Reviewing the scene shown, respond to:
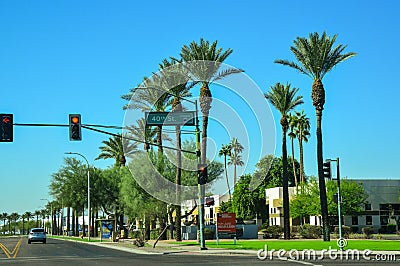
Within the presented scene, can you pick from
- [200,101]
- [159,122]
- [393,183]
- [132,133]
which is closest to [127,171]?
[132,133]

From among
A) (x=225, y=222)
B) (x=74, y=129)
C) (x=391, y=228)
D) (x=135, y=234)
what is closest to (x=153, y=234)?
(x=135, y=234)

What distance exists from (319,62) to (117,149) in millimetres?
41628

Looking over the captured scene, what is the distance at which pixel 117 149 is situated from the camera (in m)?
86.2

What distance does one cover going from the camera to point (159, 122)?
3622 cm

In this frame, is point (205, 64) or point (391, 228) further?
point (391, 228)

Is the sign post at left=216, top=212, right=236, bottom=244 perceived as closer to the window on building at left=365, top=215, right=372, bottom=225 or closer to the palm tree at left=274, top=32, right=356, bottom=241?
the palm tree at left=274, top=32, right=356, bottom=241

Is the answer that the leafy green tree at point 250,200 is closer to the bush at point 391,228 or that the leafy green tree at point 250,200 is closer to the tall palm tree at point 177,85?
the bush at point 391,228

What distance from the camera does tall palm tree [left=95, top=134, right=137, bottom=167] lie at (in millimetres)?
82125

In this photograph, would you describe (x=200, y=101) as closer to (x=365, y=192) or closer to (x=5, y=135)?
(x=5, y=135)

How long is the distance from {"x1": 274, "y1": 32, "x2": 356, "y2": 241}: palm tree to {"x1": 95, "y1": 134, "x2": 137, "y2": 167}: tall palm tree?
1348 inches

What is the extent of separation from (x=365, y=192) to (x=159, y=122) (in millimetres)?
52336

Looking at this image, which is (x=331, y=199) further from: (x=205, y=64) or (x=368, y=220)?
(x=205, y=64)

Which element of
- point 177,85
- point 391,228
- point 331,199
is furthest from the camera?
point 391,228

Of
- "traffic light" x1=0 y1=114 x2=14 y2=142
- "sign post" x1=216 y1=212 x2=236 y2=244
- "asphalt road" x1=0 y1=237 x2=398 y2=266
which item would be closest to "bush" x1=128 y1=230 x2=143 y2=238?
"sign post" x1=216 y1=212 x2=236 y2=244
